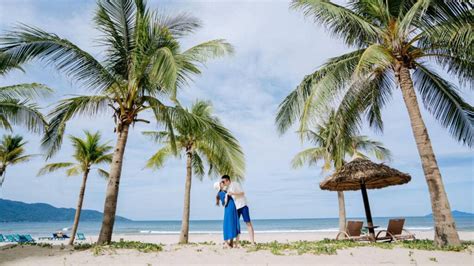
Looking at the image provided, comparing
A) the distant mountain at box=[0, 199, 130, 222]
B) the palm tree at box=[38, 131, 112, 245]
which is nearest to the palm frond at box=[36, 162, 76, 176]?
the palm tree at box=[38, 131, 112, 245]

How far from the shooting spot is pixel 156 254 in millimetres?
6797

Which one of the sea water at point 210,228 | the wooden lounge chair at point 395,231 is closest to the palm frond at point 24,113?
the wooden lounge chair at point 395,231

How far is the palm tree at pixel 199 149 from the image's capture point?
830cm

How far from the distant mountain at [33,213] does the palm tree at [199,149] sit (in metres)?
162

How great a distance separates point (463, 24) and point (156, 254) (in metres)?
8.46

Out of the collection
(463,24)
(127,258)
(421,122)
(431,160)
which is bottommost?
(127,258)

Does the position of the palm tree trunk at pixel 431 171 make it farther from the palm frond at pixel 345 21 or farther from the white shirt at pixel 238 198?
the white shirt at pixel 238 198

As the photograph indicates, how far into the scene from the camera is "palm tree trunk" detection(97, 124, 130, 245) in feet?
26.3

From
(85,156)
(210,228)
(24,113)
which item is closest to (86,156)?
(85,156)

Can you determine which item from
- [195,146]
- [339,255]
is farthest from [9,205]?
[339,255]

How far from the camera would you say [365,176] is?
9.66 metres

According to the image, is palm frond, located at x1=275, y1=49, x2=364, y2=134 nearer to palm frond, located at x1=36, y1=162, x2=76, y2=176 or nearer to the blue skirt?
the blue skirt

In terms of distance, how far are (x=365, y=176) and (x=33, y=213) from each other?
7355 inches

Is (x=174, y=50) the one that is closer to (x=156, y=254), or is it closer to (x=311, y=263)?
(x=156, y=254)
